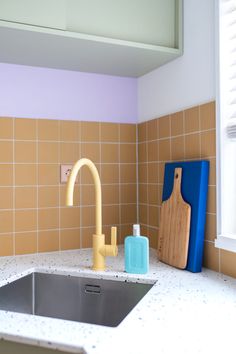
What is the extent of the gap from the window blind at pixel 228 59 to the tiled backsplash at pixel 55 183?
679mm

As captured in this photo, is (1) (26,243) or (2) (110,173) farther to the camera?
(2) (110,173)

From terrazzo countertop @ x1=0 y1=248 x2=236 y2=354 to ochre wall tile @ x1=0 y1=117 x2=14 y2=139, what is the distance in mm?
659

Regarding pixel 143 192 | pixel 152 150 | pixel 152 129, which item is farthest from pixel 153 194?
pixel 152 129

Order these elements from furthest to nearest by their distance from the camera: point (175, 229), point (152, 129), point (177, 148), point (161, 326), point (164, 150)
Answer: point (152, 129), point (164, 150), point (177, 148), point (175, 229), point (161, 326)

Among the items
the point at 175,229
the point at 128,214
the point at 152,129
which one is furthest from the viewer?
the point at 128,214

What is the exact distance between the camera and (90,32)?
4.56ft

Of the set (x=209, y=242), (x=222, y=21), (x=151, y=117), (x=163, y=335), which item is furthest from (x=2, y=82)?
(x=163, y=335)

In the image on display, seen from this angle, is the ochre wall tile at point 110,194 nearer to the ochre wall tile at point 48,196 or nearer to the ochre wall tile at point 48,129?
the ochre wall tile at point 48,196

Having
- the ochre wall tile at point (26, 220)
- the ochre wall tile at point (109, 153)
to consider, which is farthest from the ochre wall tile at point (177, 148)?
the ochre wall tile at point (26, 220)

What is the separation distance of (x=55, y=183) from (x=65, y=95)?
44cm

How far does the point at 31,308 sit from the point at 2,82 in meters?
1.00

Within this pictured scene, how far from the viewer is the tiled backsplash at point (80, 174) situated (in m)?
1.62

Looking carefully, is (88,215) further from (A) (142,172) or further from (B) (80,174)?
(A) (142,172)

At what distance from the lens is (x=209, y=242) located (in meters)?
1.36
